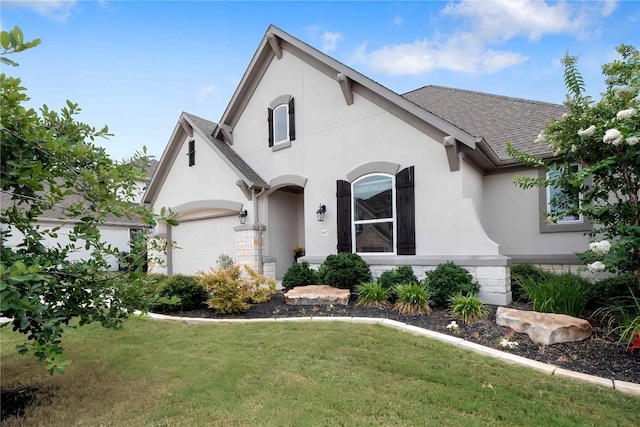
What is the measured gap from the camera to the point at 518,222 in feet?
30.8

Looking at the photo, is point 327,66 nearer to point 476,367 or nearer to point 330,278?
point 330,278

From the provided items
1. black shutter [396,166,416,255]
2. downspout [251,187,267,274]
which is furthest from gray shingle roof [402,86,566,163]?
downspout [251,187,267,274]

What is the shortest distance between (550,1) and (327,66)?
5.87m

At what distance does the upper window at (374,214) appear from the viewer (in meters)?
9.34

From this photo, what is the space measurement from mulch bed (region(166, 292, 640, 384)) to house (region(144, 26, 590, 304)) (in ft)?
6.24

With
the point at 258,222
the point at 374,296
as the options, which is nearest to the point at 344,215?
the point at 374,296

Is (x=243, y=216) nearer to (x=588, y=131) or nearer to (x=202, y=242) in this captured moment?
(x=202, y=242)

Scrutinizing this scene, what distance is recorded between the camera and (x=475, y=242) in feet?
26.5

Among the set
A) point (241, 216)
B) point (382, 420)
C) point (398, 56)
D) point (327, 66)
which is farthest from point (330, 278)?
point (398, 56)

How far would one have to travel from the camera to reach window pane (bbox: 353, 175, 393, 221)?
9406mm

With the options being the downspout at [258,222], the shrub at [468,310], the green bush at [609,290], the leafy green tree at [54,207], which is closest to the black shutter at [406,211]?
→ the shrub at [468,310]

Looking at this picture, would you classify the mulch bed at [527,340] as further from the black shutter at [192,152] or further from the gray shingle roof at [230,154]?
the black shutter at [192,152]

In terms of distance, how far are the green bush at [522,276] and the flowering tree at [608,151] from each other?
2.39m

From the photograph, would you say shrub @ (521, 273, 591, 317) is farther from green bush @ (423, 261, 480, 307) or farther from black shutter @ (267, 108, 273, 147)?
black shutter @ (267, 108, 273, 147)
